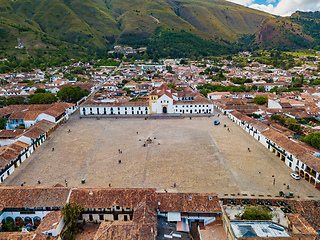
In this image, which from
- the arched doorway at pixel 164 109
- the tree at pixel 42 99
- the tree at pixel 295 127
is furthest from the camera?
the tree at pixel 42 99

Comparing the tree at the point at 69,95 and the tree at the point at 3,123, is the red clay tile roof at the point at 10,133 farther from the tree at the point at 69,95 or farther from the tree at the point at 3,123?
the tree at the point at 69,95

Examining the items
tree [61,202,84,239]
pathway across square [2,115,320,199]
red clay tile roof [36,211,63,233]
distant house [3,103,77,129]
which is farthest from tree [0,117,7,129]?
tree [61,202,84,239]

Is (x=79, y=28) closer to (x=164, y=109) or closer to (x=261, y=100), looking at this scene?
(x=164, y=109)

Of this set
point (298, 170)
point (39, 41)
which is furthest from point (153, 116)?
point (39, 41)

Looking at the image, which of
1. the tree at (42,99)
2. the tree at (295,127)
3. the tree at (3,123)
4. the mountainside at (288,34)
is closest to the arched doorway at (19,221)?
the tree at (3,123)

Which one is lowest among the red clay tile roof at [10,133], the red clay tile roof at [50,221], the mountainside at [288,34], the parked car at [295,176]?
the parked car at [295,176]

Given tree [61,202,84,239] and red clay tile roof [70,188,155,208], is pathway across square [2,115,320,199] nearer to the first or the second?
red clay tile roof [70,188,155,208]
